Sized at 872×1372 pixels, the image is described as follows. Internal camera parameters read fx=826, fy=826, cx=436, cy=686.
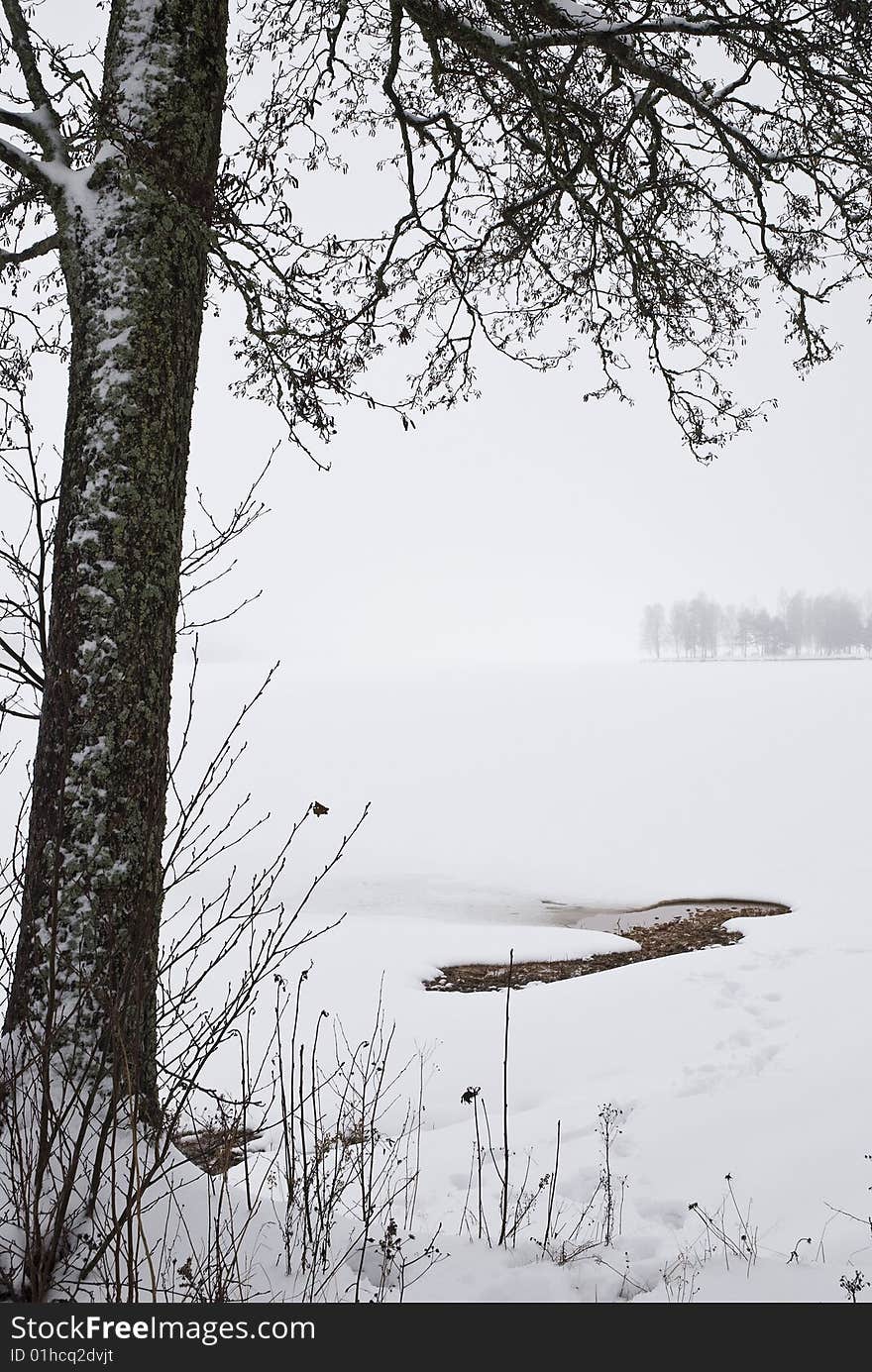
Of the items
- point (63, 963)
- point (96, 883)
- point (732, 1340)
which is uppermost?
point (96, 883)

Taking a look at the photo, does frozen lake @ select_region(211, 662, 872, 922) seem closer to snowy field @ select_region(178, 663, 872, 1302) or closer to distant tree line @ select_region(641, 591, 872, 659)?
snowy field @ select_region(178, 663, 872, 1302)

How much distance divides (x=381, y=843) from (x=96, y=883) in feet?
37.3

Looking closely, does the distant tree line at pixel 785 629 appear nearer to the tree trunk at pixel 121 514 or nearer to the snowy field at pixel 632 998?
the snowy field at pixel 632 998

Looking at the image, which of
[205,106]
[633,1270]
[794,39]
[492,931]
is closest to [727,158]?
[794,39]

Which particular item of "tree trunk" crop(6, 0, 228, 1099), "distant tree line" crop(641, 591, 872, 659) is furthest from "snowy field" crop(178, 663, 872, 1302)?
"distant tree line" crop(641, 591, 872, 659)

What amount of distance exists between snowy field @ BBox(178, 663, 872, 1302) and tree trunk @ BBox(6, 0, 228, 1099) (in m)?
1.55

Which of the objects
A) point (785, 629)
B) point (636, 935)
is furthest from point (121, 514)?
point (785, 629)

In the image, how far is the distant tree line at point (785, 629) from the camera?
355 ft

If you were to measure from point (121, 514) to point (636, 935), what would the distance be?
26.3 ft

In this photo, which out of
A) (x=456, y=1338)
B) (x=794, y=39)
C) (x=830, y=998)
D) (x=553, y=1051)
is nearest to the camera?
(x=456, y=1338)

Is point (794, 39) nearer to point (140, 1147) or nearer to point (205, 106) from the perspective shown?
point (205, 106)

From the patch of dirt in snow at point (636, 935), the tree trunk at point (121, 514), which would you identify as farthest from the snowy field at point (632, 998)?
the tree trunk at point (121, 514)

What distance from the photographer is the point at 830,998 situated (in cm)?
592

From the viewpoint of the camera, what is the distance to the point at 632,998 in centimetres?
645
